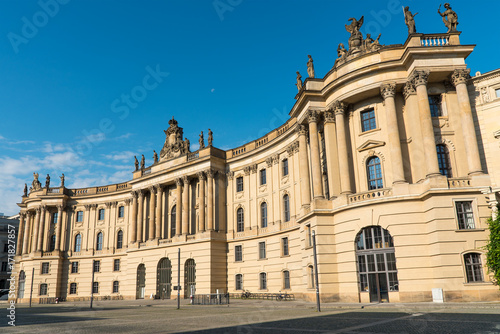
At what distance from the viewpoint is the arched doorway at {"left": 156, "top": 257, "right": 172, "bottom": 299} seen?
51438 mm

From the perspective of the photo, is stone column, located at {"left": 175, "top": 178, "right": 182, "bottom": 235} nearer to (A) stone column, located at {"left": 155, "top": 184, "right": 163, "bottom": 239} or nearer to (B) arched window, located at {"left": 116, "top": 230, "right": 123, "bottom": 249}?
(A) stone column, located at {"left": 155, "top": 184, "right": 163, "bottom": 239}

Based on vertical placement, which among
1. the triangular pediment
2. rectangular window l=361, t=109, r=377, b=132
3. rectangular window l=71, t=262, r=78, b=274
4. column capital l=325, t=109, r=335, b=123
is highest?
column capital l=325, t=109, r=335, b=123

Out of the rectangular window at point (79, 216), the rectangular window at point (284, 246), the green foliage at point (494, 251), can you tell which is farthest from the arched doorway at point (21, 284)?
the green foliage at point (494, 251)

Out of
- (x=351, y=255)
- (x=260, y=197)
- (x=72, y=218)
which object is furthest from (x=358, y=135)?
(x=72, y=218)

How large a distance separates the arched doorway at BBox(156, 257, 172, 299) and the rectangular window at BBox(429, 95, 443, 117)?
36.3 meters

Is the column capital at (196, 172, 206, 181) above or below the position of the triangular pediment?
above

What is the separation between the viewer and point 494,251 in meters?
24.9

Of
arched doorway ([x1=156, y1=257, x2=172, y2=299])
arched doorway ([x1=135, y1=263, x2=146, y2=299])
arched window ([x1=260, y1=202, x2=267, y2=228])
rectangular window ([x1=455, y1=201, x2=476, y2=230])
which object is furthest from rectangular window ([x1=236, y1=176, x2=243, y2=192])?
rectangular window ([x1=455, y1=201, x2=476, y2=230])

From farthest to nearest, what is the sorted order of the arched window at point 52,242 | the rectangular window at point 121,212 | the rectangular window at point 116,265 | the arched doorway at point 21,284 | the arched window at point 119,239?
the arched window at point 52,242, the rectangular window at point 121,212, the arched doorway at point 21,284, the arched window at point 119,239, the rectangular window at point 116,265

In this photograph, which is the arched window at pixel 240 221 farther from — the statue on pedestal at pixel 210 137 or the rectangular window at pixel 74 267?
the rectangular window at pixel 74 267

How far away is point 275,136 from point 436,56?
1981cm

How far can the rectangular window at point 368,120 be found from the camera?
33.2 m

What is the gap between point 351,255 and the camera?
29906mm

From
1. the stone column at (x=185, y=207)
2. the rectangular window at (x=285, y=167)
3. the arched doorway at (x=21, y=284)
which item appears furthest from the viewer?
the arched doorway at (x=21, y=284)
